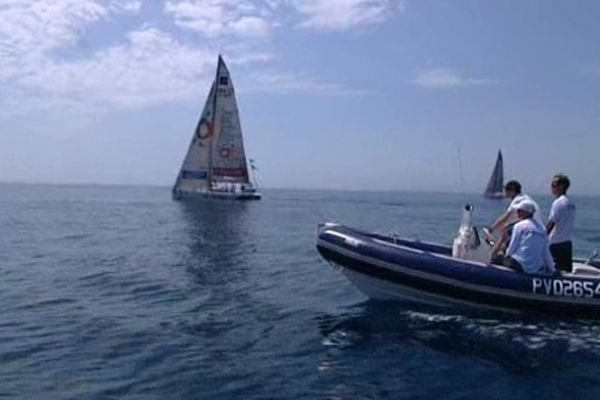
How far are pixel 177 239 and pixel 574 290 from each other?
715 inches

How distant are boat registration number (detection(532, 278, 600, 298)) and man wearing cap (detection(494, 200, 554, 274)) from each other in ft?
0.75

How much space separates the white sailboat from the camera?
61156 mm

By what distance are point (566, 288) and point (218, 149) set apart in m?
52.4

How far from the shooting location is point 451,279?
10.8 metres

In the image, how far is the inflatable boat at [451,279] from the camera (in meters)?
10.4

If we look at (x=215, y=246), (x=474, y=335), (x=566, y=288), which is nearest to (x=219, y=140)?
(x=215, y=246)

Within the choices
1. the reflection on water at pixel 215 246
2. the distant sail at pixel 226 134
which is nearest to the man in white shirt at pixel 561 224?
the reflection on water at pixel 215 246

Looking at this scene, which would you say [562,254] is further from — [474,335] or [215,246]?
[215,246]

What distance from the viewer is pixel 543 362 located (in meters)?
8.66

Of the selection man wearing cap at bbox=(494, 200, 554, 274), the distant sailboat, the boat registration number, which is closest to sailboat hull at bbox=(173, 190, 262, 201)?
the distant sailboat

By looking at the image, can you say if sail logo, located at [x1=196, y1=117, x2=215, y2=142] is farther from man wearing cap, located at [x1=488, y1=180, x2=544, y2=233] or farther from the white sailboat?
man wearing cap, located at [x1=488, y1=180, x2=544, y2=233]

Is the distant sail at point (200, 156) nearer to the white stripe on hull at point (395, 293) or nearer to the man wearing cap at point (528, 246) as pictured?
the white stripe on hull at point (395, 293)

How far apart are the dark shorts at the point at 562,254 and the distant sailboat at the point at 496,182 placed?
7523 cm

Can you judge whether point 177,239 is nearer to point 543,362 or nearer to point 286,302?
point 286,302
